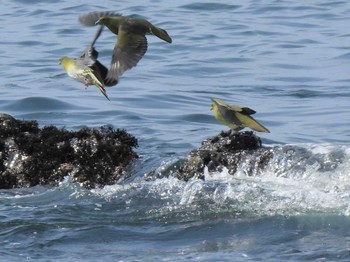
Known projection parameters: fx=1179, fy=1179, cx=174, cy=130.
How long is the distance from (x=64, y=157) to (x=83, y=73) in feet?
3.06

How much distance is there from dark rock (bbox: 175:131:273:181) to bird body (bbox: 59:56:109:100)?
905 mm

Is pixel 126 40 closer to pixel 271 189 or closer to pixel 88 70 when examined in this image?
pixel 88 70

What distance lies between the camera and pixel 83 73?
24.9 feet

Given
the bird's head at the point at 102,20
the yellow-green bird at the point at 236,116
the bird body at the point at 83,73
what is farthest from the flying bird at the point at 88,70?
the yellow-green bird at the point at 236,116

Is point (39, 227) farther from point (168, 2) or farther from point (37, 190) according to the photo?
point (168, 2)

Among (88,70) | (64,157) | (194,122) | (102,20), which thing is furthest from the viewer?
(194,122)

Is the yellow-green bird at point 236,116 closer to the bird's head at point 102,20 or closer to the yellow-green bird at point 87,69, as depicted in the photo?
the yellow-green bird at point 87,69

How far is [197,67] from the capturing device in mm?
14641

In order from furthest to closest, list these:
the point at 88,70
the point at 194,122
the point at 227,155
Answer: the point at 194,122 → the point at 227,155 → the point at 88,70

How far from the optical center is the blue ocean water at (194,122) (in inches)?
276

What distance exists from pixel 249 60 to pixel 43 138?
6835mm

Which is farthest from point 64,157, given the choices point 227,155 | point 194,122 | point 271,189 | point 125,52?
point 194,122

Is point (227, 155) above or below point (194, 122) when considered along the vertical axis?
above

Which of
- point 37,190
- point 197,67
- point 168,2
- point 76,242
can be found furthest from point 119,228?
point 168,2
